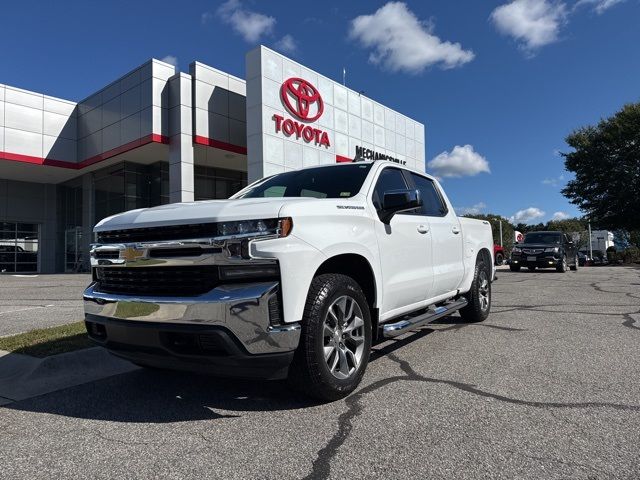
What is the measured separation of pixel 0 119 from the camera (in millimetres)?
21953

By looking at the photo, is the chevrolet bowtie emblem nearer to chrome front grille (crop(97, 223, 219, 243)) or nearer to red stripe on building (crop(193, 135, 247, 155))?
chrome front grille (crop(97, 223, 219, 243))

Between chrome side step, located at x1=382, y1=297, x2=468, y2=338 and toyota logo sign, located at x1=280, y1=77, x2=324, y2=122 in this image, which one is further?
toyota logo sign, located at x1=280, y1=77, x2=324, y2=122

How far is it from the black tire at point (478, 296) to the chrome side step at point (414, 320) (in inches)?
26.4

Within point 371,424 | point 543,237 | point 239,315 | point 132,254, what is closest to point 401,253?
point 371,424

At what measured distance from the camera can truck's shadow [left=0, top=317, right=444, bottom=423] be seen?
3.37 metres

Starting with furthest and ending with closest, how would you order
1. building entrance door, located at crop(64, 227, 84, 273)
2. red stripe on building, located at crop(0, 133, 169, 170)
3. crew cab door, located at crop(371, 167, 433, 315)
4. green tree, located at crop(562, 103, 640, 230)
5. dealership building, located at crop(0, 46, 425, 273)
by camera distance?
green tree, located at crop(562, 103, 640, 230), building entrance door, located at crop(64, 227, 84, 273), red stripe on building, located at crop(0, 133, 169, 170), dealership building, located at crop(0, 46, 425, 273), crew cab door, located at crop(371, 167, 433, 315)

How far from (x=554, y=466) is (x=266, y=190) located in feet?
11.1

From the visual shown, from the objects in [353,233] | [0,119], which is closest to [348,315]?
[353,233]

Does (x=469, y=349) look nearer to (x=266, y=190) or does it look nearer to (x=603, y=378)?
(x=603, y=378)

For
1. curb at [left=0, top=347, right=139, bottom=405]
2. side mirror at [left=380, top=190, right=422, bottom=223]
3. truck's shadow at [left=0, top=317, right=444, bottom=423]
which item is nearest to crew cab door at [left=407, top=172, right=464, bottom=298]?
side mirror at [left=380, top=190, right=422, bottom=223]

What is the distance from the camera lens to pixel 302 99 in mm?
20531

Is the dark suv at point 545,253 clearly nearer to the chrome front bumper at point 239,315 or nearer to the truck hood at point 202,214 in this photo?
the truck hood at point 202,214

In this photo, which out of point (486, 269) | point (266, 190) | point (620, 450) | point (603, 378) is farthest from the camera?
point (486, 269)

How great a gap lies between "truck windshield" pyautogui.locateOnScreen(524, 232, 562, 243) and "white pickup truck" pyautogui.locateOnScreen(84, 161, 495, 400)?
18.6m
